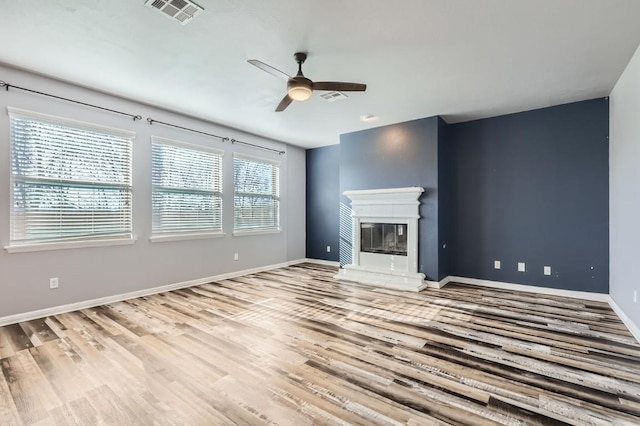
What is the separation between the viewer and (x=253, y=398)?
6.36ft

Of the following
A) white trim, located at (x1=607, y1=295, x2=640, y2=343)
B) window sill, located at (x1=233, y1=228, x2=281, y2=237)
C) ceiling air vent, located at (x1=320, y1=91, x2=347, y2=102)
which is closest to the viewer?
white trim, located at (x1=607, y1=295, x2=640, y2=343)

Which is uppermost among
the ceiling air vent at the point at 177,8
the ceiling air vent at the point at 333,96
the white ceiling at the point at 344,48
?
the white ceiling at the point at 344,48

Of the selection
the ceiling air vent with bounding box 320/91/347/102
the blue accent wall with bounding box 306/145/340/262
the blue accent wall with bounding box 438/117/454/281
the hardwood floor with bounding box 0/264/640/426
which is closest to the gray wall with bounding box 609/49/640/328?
the hardwood floor with bounding box 0/264/640/426

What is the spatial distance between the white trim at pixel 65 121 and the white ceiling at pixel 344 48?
1.52ft

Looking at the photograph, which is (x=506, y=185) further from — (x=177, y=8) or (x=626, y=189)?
(x=177, y=8)

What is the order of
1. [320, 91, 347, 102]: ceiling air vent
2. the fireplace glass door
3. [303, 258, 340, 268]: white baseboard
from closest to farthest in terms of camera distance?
[320, 91, 347, 102]: ceiling air vent → the fireplace glass door → [303, 258, 340, 268]: white baseboard

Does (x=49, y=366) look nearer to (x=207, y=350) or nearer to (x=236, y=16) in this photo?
(x=207, y=350)

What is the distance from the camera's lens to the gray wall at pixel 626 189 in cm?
288

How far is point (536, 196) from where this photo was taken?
4.54m

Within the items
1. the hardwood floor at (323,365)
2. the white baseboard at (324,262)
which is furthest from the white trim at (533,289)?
the white baseboard at (324,262)

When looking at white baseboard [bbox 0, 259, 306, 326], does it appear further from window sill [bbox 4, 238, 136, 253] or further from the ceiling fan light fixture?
the ceiling fan light fixture

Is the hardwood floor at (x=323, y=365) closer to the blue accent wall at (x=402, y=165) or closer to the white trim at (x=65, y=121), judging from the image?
the blue accent wall at (x=402, y=165)

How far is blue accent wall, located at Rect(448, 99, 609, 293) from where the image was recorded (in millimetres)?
4141

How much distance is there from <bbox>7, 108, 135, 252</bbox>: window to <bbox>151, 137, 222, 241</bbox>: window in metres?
0.40
